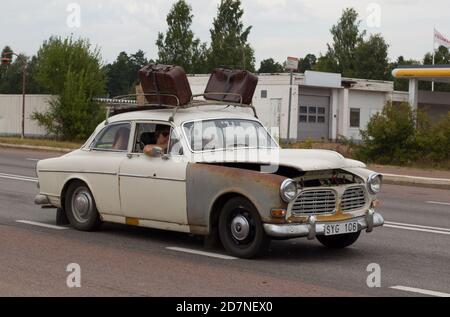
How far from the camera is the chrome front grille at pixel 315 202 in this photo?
882 cm

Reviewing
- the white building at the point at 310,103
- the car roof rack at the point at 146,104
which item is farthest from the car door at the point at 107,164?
the white building at the point at 310,103

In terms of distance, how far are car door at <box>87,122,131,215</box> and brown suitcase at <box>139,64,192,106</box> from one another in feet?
1.90

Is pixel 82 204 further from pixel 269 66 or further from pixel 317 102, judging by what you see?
pixel 269 66

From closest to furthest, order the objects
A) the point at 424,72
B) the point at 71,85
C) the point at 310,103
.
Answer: the point at 424,72 → the point at 71,85 → the point at 310,103

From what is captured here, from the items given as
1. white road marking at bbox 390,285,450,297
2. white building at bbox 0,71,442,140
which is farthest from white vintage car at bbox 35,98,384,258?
white building at bbox 0,71,442,140

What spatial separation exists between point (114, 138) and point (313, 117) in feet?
132

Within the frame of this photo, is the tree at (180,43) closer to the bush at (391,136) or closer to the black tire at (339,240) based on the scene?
the bush at (391,136)

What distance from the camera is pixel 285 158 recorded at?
909 cm

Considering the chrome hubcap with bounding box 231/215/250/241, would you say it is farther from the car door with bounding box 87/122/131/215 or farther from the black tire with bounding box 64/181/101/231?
the black tire with bounding box 64/181/101/231

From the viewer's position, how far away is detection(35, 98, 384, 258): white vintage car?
8.80m

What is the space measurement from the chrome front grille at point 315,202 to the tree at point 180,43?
53462 millimetres

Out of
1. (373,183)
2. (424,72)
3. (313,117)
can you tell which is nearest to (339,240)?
(373,183)

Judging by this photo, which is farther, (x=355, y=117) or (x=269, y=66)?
(x=269, y=66)
